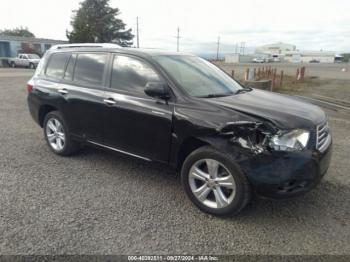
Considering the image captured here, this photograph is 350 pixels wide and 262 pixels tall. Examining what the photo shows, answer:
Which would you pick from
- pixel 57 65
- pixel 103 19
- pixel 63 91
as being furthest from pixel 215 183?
pixel 103 19

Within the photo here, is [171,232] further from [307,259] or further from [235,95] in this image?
[235,95]

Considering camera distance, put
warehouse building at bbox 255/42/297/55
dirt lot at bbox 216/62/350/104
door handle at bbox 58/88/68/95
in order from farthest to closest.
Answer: warehouse building at bbox 255/42/297/55 < dirt lot at bbox 216/62/350/104 < door handle at bbox 58/88/68/95

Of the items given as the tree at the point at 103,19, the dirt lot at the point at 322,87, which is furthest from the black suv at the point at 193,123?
the tree at the point at 103,19

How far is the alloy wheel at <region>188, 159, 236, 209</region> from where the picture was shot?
2.91 m

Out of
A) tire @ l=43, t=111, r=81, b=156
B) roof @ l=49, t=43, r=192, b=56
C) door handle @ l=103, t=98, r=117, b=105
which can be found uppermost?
roof @ l=49, t=43, r=192, b=56

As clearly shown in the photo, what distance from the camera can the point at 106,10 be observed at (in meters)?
55.1

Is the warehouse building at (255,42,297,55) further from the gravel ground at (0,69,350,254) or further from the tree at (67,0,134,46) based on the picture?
the gravel ground at (0,69,350,254)

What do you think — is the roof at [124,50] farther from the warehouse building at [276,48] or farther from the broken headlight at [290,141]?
the warehouse building at [276,48]

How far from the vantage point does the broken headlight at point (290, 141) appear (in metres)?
2.62

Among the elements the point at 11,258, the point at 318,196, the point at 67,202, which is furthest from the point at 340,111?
the point at 11,258

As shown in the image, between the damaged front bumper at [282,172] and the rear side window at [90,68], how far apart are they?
2372 mm

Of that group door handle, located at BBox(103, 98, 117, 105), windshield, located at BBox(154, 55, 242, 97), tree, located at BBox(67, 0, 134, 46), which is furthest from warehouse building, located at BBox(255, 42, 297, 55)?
door handle, located at BBox(103, 98, 117, 105)

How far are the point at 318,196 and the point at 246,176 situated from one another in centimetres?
129

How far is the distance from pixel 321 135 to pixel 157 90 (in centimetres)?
179
